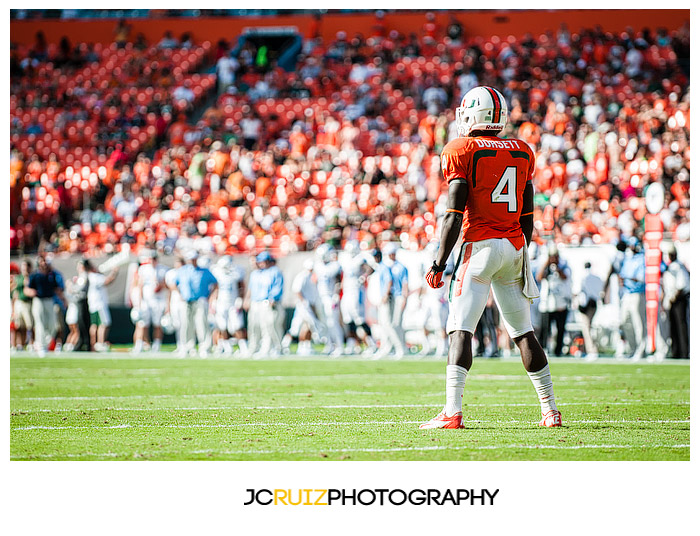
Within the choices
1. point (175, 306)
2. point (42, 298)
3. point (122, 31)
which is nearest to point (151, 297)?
point (175, 306)

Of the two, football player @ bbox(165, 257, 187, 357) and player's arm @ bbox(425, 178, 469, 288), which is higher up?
player's arm @ bbox(425, 178, 469, 288)

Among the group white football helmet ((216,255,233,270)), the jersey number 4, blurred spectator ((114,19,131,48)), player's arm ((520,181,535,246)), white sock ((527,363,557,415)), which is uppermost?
blurred spectator ((114,19,131,48))

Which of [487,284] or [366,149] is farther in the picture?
[366,149]

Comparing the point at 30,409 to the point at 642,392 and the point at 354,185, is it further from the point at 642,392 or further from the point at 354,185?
the point at 354,185

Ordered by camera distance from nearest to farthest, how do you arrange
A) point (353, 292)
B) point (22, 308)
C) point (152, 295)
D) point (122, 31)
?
point (353, 292), point (22, 308), point (152, 295), point (122, 31)

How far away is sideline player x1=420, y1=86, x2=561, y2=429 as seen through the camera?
5703mm

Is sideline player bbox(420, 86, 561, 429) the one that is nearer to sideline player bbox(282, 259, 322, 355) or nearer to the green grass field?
the green grass field

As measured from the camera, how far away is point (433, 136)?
21.0 metres

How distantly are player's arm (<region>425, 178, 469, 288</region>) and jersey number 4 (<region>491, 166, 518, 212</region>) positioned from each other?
222 mm

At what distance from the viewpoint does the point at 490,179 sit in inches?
227

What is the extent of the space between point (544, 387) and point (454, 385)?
1.97ft

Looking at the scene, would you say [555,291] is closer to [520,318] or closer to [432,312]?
[432,312]

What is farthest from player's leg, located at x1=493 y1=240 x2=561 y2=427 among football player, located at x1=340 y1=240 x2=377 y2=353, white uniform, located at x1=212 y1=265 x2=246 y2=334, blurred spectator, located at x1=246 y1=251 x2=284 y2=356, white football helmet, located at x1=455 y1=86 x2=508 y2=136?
white uniform, located at x1=212 y1=265 x2=246 y2=334

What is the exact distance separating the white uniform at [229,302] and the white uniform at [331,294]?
1390 mm
